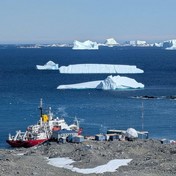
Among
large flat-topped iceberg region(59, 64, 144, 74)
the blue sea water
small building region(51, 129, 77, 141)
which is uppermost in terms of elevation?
small building region(51, 129, 77, 141)

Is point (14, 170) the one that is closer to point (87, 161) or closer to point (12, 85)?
point (87, 161)

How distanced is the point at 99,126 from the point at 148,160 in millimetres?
17440

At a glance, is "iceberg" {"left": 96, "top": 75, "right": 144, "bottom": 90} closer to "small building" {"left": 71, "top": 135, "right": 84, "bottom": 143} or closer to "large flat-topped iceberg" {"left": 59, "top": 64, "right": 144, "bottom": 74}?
"large flat-topped iceberg" {"left": 59, "top": 64, "right": 144, "bottom": 74}

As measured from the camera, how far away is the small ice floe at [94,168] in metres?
29.8

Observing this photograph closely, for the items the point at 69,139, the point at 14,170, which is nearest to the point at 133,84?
the point at 69,139

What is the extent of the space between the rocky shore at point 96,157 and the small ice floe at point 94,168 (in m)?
0.31

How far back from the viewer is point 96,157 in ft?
104

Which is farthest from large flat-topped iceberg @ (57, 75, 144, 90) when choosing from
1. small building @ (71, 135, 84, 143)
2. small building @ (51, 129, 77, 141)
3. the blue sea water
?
small building @ (71, 135, 84, 143)

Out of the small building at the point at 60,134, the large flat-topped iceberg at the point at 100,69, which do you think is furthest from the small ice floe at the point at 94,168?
the large flat-topped iceberg at the point at 100,69

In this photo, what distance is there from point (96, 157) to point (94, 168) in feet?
5.58

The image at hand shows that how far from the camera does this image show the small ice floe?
1173 inches

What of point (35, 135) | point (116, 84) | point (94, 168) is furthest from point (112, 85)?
point (94, 168)

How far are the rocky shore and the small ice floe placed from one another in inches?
12.1

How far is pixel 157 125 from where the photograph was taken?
48688 mm
